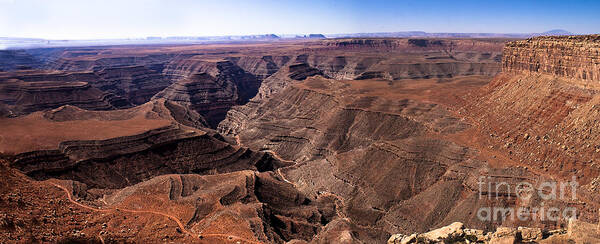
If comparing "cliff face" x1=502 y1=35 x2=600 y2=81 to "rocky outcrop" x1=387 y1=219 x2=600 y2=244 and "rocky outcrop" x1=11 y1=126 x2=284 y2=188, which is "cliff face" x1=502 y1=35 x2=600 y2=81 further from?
"rocky outcrop" x1=11 y1=126 x2=284 y2=188

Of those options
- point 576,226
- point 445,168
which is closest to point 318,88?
point 445,168

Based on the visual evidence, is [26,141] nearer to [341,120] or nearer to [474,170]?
[341,120]

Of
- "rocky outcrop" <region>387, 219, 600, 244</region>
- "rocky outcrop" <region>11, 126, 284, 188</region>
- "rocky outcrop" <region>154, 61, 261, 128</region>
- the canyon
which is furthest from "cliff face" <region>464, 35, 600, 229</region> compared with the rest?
"rocky outcrop" <region>154, 61, 261, 128</region>

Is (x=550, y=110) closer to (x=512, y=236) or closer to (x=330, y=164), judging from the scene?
(x=330, y=164)

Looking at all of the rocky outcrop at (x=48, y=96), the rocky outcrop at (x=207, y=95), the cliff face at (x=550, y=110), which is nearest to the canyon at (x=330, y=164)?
the cliff face at (x=550, y=110)

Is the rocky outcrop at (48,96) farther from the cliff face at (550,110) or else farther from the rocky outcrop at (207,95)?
the cliff face at (550,110)

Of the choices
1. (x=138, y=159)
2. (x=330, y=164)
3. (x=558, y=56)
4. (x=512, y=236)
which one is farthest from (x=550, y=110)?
(x=138, y=159)
